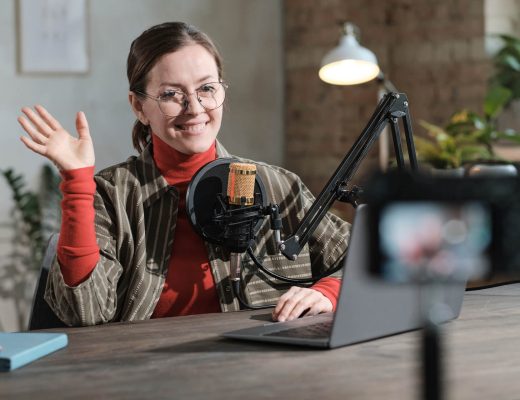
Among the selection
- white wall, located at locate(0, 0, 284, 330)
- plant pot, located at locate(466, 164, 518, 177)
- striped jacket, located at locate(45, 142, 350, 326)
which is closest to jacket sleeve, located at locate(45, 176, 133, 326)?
striped jacket, located at locate(45, 142, 350, 326)

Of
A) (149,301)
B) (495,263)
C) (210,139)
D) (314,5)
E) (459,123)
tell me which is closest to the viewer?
(495,263)

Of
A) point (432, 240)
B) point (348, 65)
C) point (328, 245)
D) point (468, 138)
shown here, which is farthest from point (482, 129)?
point (432, 240)

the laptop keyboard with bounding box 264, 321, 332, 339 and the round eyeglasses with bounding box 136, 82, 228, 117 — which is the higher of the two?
the round eyeglasses with bounding box 136, 82, 228, 117

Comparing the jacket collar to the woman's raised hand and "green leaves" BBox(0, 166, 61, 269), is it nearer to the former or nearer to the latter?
the woman's raised hand

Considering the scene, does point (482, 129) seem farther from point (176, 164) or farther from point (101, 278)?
point (101, 278)

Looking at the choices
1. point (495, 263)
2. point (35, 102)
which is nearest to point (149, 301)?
point (495, 263)

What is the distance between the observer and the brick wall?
4234 mm

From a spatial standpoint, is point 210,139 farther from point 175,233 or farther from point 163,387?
point 163,387

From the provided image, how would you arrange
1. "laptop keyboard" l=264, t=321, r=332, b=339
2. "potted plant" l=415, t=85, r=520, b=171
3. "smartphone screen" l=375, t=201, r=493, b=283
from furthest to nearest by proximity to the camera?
"potted plant" l=415, t=85, r=520, b=171 < "laptop keyboard" l=264, t=321, r=332, b=339 < "smartphone screen" l=375, t=201, r=493, b=283

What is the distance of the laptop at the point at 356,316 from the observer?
1.21 m

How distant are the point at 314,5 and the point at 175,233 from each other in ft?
9.88

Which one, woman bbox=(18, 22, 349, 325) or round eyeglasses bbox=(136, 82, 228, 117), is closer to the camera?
woman bbox=(18, 22, 349, 325)

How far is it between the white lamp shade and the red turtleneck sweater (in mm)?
1443

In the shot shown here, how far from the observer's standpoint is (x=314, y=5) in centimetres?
462
